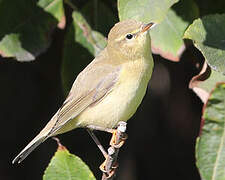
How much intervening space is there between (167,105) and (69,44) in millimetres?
1642

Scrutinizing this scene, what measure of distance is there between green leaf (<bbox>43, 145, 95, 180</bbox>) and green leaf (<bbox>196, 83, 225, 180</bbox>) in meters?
0.73

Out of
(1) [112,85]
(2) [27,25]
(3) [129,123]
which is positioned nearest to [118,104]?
(1) [112,85]

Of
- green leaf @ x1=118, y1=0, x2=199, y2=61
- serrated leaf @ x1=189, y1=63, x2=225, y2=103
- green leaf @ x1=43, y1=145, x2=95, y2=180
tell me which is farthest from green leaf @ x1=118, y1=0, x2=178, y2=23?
green leaf @ x1=43, y1=145, x2=95, y2=180

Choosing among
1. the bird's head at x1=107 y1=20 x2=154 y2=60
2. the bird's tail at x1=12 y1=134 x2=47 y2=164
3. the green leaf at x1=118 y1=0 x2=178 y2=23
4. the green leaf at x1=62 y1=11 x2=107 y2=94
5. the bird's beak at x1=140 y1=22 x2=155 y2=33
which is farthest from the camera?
the green leaf at x1=62 y1=11 x2=107 y2=94

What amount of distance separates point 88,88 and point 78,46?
386 mm

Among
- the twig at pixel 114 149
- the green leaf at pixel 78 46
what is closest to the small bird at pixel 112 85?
the green leaf at pixel 78 46

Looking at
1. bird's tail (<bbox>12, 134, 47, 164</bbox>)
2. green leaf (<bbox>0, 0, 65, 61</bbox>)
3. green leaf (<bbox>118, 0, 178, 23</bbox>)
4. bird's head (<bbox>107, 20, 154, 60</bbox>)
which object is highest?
green leaf (<bbox>0, 0, 65, 61</bbox>)

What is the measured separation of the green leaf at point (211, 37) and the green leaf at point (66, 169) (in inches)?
35.9

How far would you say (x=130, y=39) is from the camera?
141 inches

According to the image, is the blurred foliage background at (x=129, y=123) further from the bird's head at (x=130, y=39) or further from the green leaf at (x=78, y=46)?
the bird's head at (x=130, y=39)

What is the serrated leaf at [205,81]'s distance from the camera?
3.39m

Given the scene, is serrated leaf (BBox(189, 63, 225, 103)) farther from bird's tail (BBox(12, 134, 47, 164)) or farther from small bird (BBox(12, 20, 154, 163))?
bird's tail (BBox(12, 134, 47, 164))

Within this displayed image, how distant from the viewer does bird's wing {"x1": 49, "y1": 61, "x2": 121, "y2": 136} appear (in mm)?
3490

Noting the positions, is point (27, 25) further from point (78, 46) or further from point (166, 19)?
point (166, 19)
